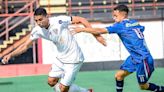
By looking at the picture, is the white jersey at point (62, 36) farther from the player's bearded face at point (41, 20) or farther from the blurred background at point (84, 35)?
the blurred background at point (84, 35)

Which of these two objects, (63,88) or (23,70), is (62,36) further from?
(23,70)

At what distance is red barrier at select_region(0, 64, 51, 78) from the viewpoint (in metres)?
13.0

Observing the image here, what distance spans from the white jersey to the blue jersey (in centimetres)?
59

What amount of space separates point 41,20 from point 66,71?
90 cm

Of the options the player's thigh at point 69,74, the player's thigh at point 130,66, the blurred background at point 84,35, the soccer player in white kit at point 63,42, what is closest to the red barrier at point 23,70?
the blurred background at point 84,35

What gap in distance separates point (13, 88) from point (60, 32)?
3.57 m

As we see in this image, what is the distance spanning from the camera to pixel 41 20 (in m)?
5.98

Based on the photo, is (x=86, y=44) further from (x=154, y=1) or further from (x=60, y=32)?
(x=60, y=32)

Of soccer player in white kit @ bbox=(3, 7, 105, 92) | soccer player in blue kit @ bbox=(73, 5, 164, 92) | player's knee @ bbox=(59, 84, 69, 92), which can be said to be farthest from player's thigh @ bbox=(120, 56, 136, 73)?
player's knee @ bbox=(59, 84, 69, 92)

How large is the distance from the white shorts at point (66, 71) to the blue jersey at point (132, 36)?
73 cm

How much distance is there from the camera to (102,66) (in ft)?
45.7

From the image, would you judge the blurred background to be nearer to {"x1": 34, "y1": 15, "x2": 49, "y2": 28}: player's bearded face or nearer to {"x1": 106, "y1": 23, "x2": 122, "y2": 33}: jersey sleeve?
{"x1": 106, "y1": 23, "x2": 122, "y2": 33}: jersey sleeve

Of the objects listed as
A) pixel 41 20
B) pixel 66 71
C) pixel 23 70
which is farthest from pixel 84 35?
pixel 41 20

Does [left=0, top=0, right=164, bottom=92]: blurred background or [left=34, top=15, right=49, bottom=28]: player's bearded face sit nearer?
[left=34, top=15, right=49, bottom=28]: player's bearded face
